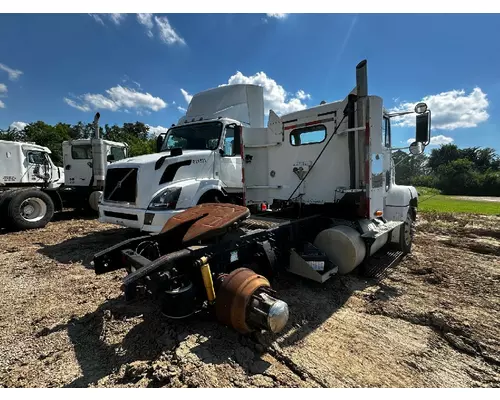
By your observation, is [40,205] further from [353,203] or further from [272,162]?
[353,203]

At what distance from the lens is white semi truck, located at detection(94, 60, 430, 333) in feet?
8.46

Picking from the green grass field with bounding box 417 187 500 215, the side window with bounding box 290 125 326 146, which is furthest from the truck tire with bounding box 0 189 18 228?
the green grass field with bounding box 417 187 500 215

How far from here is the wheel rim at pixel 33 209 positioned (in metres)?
9.12

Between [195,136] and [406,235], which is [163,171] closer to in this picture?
[195,136]

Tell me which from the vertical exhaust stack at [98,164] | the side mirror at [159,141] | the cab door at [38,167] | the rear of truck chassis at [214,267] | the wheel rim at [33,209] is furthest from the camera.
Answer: the vertical exhaust stack at [98,164]

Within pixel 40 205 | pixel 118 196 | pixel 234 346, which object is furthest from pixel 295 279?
pixel 40 205

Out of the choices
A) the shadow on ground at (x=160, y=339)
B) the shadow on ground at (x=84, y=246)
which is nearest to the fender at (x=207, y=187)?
the shadow on ground at (x=84, y=246)

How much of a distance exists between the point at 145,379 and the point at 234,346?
785 millimetres

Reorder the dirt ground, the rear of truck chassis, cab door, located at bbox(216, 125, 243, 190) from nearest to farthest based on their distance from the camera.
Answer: the dirt ground → the rear of truck chassis → cab door, located at bbox(216, 125, 243, 190)

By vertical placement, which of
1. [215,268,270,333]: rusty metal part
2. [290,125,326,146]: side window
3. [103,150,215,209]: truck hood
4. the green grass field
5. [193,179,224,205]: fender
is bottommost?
the green grass field

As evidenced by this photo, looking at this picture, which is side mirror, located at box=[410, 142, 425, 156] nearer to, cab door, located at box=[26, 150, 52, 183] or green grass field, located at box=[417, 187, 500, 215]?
green grass field, located at box=[417, 187, 500, 215]

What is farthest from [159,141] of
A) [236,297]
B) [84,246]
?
[236,297]

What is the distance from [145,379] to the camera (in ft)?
7.20

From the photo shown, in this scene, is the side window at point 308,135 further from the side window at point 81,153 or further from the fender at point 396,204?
the side window at point 81,153
